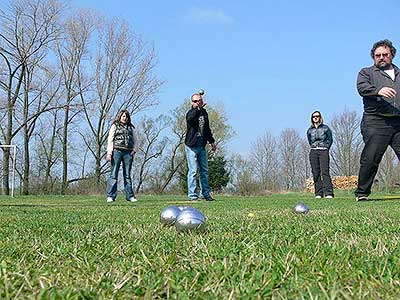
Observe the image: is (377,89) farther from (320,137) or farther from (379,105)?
(320,137)

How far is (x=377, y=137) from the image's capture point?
25.4 ft

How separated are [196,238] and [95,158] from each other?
34725mm

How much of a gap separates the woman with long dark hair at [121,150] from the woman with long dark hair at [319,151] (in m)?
4.07

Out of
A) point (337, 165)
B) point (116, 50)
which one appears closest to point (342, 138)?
point (337, 165)

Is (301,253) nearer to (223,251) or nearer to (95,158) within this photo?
(223,251)

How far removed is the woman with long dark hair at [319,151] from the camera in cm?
1177

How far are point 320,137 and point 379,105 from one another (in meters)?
4.36

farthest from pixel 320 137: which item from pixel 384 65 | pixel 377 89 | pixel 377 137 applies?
pixel 377 89

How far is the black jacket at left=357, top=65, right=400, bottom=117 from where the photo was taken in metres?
7.41

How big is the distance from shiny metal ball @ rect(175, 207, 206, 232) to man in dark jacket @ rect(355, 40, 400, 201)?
4.95 m

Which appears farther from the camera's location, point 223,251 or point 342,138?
point 342,138

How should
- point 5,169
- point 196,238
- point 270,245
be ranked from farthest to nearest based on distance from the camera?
point 5,169 < point 196,238 < point 270,245

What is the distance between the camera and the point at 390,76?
7.60 metres

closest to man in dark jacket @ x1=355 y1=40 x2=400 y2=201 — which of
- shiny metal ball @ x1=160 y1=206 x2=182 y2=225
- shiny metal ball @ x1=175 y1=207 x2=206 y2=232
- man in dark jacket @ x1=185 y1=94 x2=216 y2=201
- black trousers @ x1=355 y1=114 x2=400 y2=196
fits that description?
black trousers @ x1=355 y1=114 x2=400 y2=196
